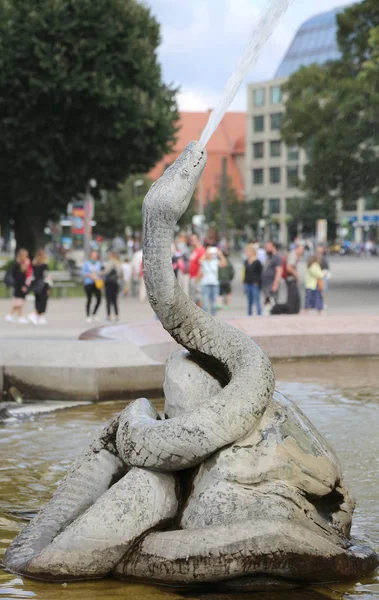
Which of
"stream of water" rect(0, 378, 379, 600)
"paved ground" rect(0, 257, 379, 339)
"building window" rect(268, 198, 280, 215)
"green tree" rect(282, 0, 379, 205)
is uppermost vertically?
"green tree" rect(282, 0, 379, 205)

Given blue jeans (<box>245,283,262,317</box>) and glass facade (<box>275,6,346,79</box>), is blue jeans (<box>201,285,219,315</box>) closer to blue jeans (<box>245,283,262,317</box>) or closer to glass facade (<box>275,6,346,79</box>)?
blue jeans (<box>245,283,262,317</box>)

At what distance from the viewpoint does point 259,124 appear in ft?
452

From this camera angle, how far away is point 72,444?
8.97m

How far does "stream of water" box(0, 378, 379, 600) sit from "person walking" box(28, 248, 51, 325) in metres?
11.5

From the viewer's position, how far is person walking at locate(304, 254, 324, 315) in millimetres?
22781

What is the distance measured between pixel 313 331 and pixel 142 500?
887 cm

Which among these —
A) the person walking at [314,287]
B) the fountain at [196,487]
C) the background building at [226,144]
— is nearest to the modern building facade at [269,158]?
the background building at [226,144]

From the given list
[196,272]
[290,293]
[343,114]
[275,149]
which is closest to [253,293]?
[196,272]

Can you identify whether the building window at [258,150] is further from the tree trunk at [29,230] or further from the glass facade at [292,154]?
the tree trunk at [29,230]

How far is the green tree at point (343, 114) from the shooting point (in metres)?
39.1

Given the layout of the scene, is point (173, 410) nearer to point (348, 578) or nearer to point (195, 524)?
point (195, 524)

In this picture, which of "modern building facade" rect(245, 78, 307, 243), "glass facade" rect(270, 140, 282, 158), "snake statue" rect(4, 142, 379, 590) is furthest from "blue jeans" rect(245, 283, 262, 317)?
"glass facade" rect(270, 140, 282, 158)

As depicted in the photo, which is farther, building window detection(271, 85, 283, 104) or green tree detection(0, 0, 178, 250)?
building window detection(271, 85, 283, 104)

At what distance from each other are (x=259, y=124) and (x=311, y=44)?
458 inches
